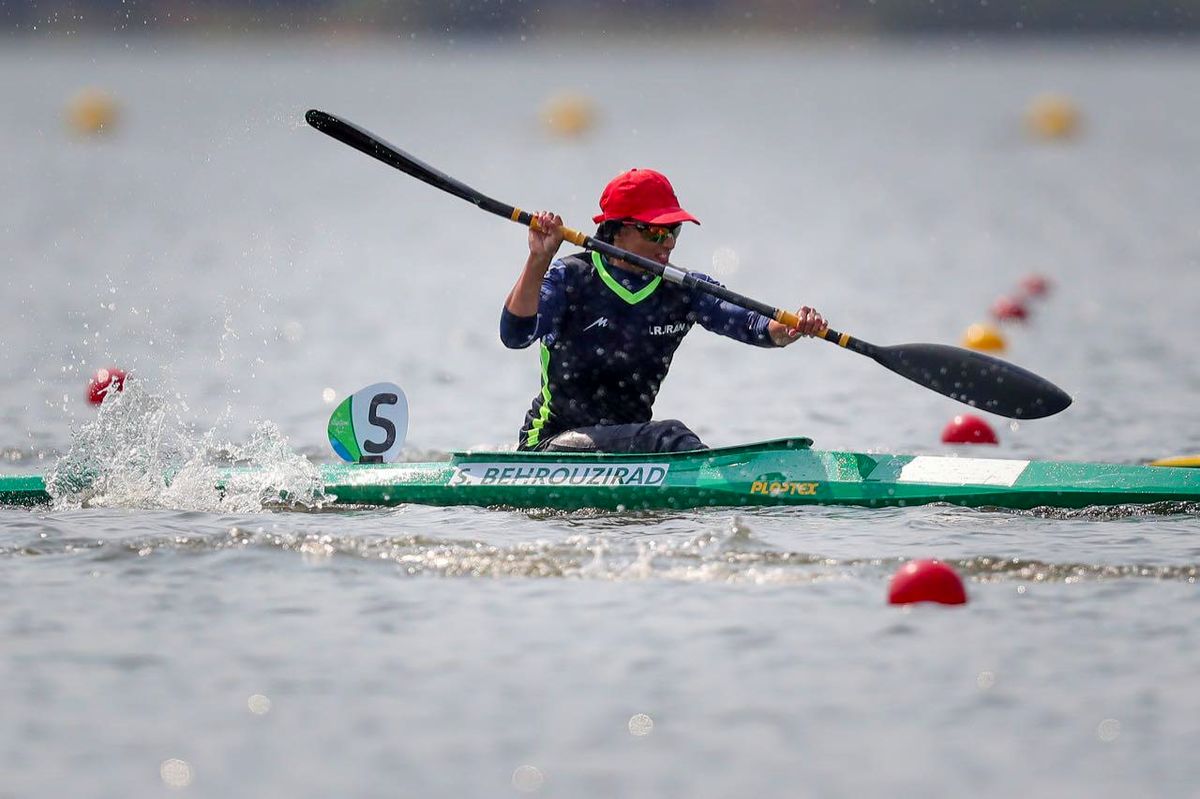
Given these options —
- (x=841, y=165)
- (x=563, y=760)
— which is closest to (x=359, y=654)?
(x=563, y=760)

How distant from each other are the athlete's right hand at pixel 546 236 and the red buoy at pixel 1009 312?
33.9 ft

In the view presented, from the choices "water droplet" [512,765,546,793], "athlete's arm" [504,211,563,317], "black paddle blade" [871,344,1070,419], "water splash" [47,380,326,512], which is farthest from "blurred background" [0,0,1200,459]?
"water droplet" [512,765,546,793]

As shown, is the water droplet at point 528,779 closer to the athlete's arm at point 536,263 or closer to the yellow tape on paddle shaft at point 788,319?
the athlete's arm at point 536,263

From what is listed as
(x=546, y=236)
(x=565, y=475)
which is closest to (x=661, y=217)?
(x=546, y=236)

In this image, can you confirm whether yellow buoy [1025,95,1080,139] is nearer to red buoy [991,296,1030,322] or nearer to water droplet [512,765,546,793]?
red buoy [991,296,1030,322]

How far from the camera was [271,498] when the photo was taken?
9.70 meters

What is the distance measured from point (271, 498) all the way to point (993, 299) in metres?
12.3

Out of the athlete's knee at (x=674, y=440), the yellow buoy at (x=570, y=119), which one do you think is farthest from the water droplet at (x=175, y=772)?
the yellow buoy at (x=570, y=119)

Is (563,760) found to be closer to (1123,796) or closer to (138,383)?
(1123,796)

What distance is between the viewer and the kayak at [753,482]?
9430mm

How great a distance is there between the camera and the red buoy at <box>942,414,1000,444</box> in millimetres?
12578

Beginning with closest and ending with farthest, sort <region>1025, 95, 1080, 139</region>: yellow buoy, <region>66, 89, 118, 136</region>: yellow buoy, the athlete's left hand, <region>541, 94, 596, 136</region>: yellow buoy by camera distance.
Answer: the athlete's left hand, <region>1025, 95, 1080, 139</region>: yellow buoy, <region>66, 89, 118, 136</region>: yellow buoy, <region>541, 94, 596, 136</region>: yellow buoy

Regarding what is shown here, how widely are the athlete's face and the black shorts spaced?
847 millimetres

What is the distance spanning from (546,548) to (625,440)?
4.45ft
